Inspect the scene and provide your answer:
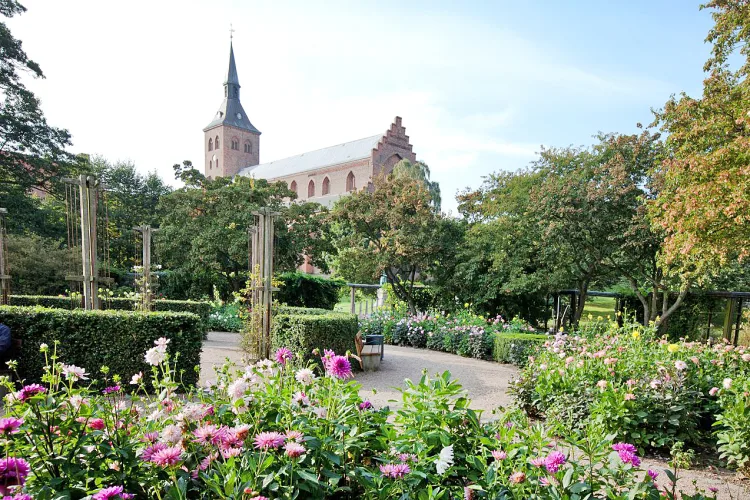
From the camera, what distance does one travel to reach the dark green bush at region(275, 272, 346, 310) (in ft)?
52.9

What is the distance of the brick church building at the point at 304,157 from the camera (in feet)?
127

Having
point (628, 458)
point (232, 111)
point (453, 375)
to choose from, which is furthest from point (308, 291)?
point (232, 111)

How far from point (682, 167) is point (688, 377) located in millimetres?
3827

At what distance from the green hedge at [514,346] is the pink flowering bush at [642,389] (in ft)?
10.3

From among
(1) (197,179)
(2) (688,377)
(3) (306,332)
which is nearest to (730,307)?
(2) (688,377)

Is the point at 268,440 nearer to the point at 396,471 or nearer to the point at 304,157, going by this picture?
the point at 396,471

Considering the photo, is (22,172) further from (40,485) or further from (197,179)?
(40,485)

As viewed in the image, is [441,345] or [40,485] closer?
[40,485]

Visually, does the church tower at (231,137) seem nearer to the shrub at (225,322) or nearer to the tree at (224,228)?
the tree at (224,228)

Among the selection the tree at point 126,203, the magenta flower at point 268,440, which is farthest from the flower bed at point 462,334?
the tree at point 126,203

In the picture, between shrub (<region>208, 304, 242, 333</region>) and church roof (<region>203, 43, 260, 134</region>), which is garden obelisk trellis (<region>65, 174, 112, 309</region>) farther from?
church roof (<region>203, 43, 260, 134</region>)

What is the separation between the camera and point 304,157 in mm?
47438

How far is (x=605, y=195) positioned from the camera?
9.87 metres

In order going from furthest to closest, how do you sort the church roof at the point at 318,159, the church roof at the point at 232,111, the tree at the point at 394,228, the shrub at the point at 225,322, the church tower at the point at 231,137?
the church tower at the point at 231,137 → the church roof at the point at 232,111 → the church roof at the point at 318,159 → the tree at the point at 394,228 → the shrub at the point at 225,322
